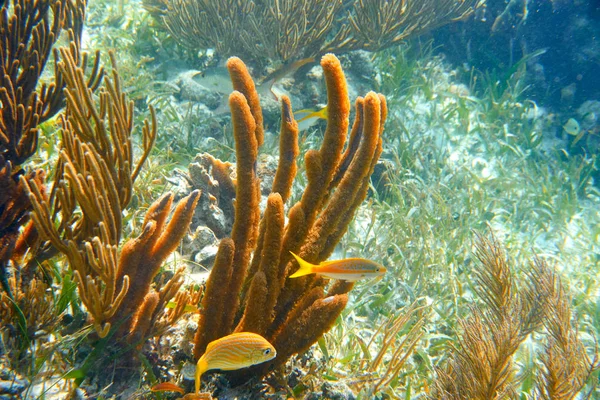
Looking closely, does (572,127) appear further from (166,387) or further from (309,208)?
(166,387)

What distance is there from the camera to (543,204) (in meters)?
5.91

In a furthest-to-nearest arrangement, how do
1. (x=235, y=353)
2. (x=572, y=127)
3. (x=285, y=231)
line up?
(x=572, y=127) < (x=285, y=231) < (x=235, y=353)

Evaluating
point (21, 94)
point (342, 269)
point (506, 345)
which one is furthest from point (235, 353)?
point (21, 94)

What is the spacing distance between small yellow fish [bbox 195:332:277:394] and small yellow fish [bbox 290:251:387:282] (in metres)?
0.38

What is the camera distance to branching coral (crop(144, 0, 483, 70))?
223 inches

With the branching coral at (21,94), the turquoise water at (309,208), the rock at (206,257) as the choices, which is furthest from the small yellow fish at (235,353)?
the rock at (206,257)

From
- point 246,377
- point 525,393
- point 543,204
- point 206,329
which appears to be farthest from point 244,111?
point 543,204

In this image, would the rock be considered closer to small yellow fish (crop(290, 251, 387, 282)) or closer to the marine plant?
the marine plant

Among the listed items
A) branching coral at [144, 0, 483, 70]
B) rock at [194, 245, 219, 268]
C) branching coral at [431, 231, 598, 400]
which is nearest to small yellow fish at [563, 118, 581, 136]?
branching coral at [144, 0, 483, 70]

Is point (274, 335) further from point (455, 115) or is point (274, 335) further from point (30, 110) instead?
point (455, 115)

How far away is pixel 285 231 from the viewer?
2121mm

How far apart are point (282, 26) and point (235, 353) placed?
5162 millimetres

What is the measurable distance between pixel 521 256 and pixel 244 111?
468cm

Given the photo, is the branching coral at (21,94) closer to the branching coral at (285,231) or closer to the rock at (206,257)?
the branching coral at (285,231)
